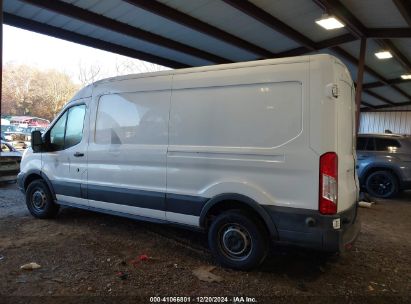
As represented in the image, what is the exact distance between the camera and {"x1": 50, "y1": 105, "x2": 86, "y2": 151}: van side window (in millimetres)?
5449

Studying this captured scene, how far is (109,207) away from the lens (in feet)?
16.8

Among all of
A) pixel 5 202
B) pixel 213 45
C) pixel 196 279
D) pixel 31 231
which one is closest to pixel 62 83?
pixel 213 45

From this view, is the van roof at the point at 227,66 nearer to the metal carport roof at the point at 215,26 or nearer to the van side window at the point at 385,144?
the metal carport roof at the point at 215,26

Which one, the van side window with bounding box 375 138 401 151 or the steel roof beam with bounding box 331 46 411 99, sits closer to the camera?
the van side window with bounding box 375 138 401 151

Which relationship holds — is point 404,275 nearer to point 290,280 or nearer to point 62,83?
point 290,280

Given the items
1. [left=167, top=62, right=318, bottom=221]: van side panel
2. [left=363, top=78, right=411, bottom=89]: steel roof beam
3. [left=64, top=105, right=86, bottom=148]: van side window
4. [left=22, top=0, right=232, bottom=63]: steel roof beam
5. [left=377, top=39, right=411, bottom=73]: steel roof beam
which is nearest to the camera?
[left=167, top=62, right=318, bottom=221]: van side panel

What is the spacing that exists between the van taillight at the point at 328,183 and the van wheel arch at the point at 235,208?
1.85ft

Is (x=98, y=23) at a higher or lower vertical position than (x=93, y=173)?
higher

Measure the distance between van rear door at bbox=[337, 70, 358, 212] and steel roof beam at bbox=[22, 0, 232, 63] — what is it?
6.63 m

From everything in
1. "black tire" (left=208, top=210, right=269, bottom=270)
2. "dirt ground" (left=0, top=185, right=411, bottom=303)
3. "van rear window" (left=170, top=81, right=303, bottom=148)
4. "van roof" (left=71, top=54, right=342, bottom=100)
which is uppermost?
"van roof" (left=71, top=54, right=342, bottom=100)

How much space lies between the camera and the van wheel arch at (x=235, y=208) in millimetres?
3744

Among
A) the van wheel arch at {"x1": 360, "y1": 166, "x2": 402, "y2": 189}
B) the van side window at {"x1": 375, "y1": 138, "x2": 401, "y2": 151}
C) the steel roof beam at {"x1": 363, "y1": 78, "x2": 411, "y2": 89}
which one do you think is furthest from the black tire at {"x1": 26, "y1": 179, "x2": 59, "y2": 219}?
the steel roof beam at {"x1": 363, "y1": 78, "x2": 411, "y2": 89}

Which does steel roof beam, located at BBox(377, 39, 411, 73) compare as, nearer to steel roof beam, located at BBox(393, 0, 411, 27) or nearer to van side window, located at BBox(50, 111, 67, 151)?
steel roof beam, located at BBox(393, 0, 411, 27)

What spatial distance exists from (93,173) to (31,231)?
1271 mm
